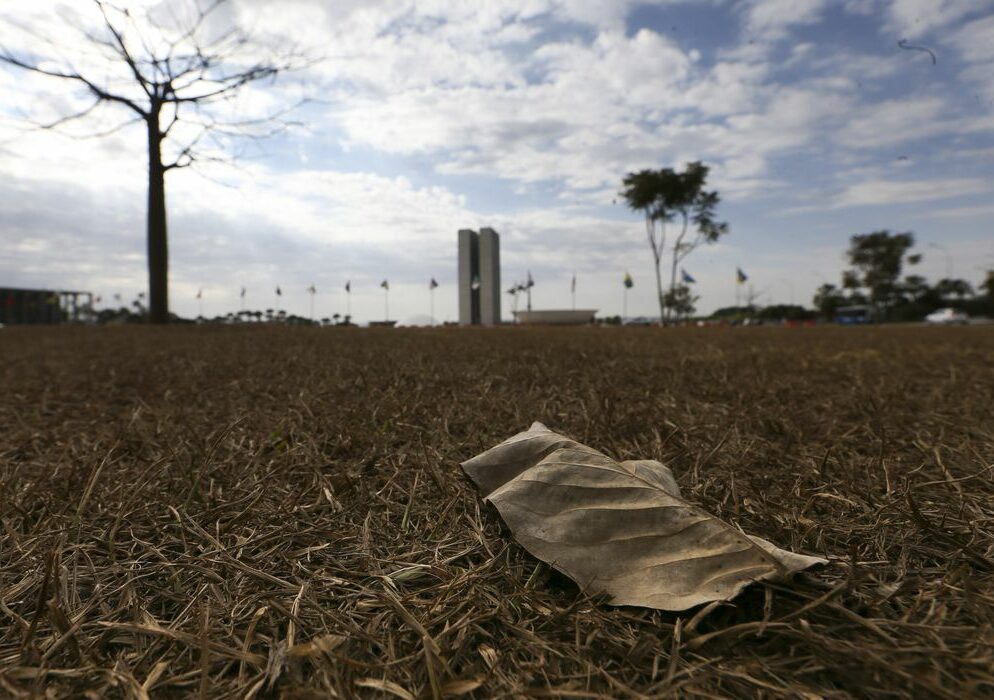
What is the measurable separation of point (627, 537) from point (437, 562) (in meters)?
0.33

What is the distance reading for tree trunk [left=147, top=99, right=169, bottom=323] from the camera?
10844 mm

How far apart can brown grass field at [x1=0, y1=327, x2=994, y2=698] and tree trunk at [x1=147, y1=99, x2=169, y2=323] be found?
10228 mm

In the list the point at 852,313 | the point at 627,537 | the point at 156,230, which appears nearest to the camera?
the point at 627,537

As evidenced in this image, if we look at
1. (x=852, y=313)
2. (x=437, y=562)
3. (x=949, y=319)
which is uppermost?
(x=852, y=313)

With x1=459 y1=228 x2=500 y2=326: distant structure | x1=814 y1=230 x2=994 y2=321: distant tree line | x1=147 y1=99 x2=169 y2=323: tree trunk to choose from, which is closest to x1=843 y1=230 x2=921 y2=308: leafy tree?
x1=814 y1=230 x2=994 y2=321: distant tree line

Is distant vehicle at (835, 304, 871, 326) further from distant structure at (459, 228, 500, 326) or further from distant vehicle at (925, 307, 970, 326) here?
distant structure at (459, 228, 500, 326)

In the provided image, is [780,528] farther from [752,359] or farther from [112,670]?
[752,359]

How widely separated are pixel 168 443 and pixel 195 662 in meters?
1.25

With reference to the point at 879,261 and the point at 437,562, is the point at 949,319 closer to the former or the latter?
the point at 879,261

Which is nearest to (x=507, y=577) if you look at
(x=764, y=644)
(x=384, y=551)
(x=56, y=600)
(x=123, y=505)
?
(x=384, y=551)

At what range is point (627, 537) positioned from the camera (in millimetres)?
818

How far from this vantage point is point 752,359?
172 inches

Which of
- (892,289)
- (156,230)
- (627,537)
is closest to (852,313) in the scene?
(892,289)

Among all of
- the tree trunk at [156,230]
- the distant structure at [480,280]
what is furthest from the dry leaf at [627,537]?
the distant structure at [480,280]
